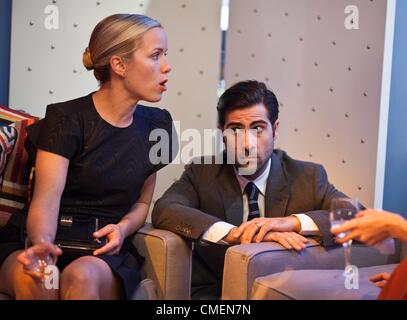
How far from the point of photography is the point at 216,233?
2.01 m

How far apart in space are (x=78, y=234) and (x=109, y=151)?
0.30m

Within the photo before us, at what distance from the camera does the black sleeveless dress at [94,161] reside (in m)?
1.93

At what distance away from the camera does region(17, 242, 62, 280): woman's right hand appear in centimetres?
147

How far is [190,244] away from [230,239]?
16 cm

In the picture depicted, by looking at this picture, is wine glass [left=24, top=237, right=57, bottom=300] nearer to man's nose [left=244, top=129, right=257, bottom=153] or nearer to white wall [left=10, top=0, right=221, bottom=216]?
man's nose [left=244, top=129, right=257, bottom=153]

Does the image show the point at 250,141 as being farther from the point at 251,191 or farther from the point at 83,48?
the point at 83,48

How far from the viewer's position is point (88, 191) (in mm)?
1994

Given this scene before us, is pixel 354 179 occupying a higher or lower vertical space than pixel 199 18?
lower

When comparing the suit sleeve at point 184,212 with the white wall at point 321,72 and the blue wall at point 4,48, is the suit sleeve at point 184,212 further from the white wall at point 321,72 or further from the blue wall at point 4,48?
the blue wall at point 4,48

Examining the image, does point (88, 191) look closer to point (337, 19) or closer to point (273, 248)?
point (273, 248)

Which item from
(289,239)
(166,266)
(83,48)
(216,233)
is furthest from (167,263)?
(83,48)
